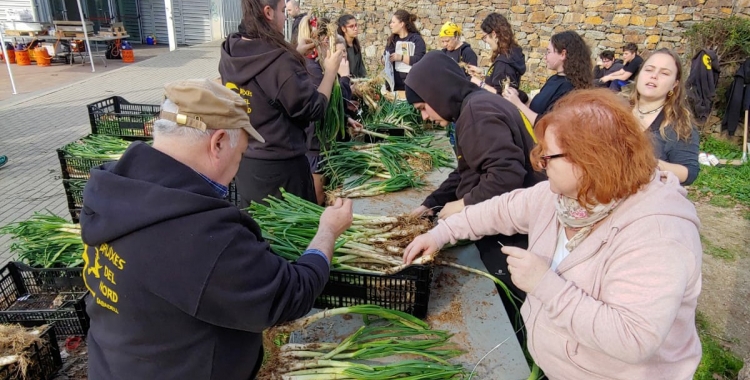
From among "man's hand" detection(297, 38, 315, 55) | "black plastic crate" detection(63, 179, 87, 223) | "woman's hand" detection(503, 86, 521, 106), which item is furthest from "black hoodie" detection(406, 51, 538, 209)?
"black plastic crate" detection(63, 179, 87, 223)

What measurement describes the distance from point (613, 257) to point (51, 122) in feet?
36.1

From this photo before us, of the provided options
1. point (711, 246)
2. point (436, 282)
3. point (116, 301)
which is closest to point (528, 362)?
point (436, 282)

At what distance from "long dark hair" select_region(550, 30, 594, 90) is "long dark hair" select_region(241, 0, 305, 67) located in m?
2.68

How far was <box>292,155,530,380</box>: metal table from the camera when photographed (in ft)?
6.63

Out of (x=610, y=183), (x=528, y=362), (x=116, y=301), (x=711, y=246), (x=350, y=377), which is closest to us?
(x=116, y=301)

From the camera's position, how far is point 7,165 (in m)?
7.16

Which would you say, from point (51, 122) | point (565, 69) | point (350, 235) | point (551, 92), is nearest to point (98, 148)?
point (350, 235)

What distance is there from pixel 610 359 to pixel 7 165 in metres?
8.49

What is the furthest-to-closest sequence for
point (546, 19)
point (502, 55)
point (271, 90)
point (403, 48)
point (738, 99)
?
point (546, 19) < point (738, 99) < point (403, 48) < point (502, 55) < point (271, 90)

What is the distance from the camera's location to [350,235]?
98.6 inches

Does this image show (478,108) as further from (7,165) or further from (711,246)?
(7,165)

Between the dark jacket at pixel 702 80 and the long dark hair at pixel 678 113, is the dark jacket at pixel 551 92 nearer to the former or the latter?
the long dark hair at pixel 678 113

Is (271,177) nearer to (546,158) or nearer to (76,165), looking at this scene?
(76,165)

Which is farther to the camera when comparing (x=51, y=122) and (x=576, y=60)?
(x=51, y=122)
